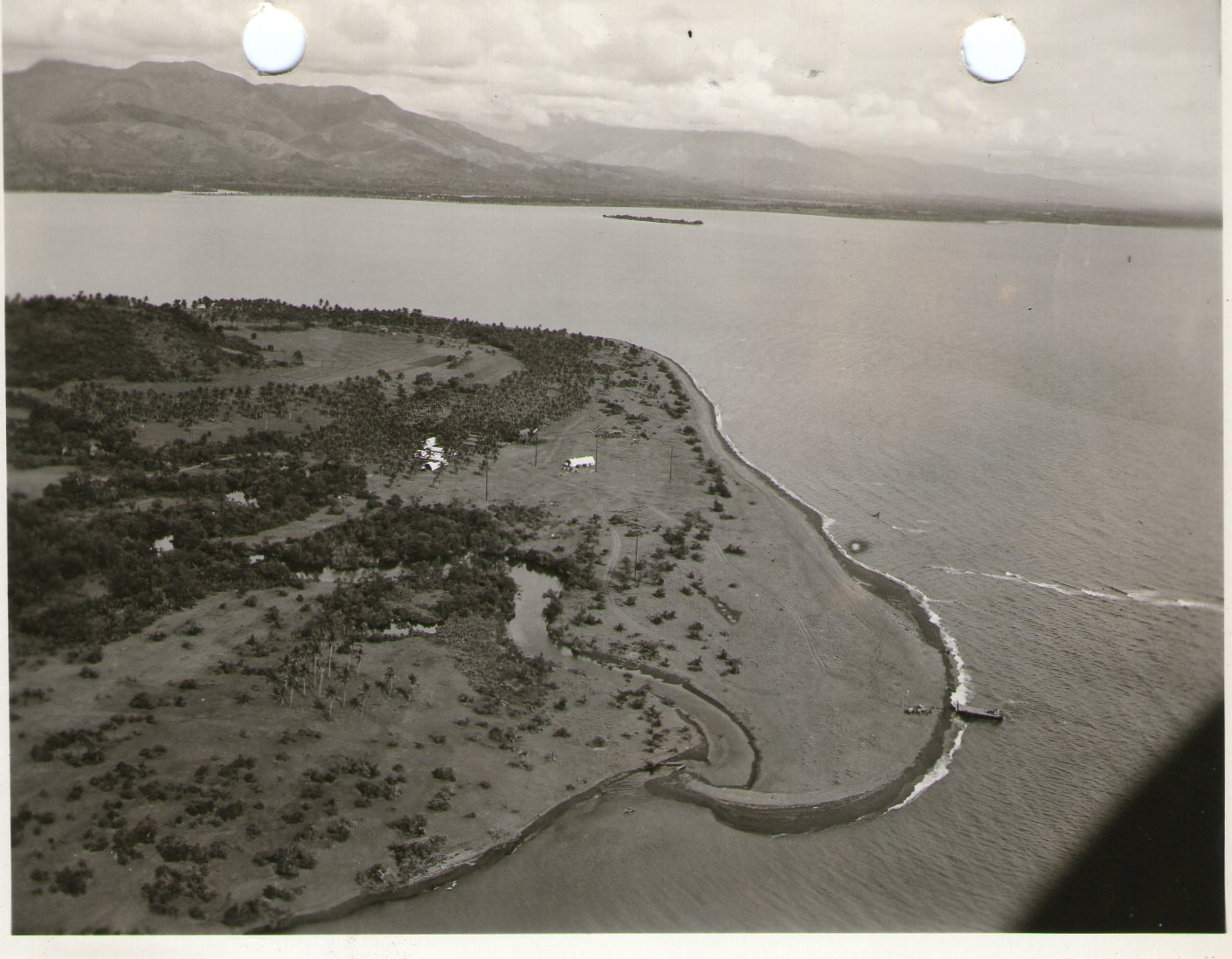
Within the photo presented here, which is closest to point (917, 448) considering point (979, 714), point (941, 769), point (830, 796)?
point (979, 714)

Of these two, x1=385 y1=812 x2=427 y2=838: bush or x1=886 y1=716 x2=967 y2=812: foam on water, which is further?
x1=886 y1=716 x2=967 y2=812: foam on water

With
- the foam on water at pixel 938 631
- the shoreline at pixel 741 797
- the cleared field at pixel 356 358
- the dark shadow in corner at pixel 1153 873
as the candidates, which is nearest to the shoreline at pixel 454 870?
the shoreline at pixel 741 797

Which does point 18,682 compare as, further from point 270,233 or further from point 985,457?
point 270,233

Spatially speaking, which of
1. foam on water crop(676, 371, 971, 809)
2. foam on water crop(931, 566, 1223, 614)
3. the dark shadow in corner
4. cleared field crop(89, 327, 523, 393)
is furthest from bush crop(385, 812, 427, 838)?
cleared field crop(89, 327, 523, 393)

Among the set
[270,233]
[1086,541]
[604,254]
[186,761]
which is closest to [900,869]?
[186,761]

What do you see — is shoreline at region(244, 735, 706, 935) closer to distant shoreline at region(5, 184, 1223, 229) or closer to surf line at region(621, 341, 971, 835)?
surf line at region(621, 341, 971, 835)

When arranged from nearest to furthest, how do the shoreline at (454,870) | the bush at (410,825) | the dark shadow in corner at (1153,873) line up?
the shoreline at (454,870) → the dark shadow in corner at (1153,873) → the bush at (410,825)

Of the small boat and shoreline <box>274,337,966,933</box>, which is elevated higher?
the small boat

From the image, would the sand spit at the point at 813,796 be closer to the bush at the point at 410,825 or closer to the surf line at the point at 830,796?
the surf line at the point at 830,796
